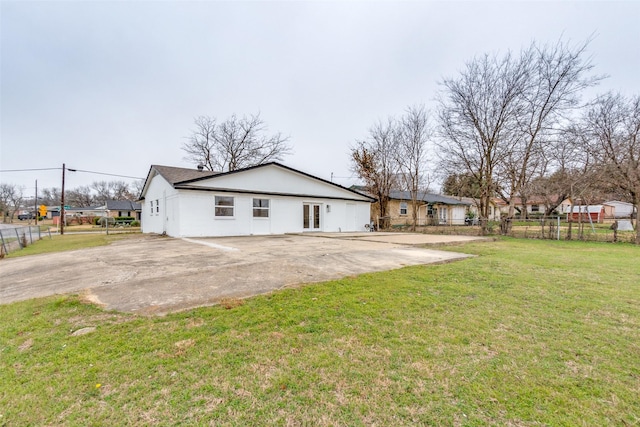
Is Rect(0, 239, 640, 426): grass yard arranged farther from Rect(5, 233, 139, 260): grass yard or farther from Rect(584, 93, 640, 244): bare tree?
Rect(584, 93, 640, 244): bare tree

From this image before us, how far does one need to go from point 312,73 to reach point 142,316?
686 inches

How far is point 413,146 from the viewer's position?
20.7 m

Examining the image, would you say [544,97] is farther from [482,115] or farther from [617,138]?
[617,138]

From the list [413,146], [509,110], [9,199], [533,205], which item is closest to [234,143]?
[413,146]

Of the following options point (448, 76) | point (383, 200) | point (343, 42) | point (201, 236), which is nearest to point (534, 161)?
point (448, 76)

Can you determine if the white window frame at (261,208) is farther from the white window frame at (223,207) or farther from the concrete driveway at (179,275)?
the concrete driveway at (179,275)

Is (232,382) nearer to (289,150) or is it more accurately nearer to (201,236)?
(201,236)

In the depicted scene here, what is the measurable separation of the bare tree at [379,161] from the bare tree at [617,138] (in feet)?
37.7

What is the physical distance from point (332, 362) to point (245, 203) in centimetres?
1345

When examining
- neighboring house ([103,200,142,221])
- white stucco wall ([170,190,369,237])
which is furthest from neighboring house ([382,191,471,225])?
neighboring house ([103,200,142,221])

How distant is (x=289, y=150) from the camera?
98.0 feet

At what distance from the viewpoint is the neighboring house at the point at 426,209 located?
26.1 meters

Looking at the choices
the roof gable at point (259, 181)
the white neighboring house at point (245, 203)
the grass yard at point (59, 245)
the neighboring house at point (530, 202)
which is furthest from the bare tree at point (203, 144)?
the neighboring house at point (530, 202)

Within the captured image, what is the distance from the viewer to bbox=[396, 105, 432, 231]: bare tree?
20.2m
